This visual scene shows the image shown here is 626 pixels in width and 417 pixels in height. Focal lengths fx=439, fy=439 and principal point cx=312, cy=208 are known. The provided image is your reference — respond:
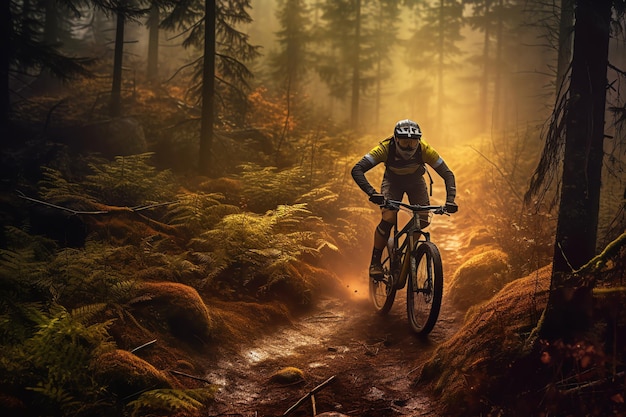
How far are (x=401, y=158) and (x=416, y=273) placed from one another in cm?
196

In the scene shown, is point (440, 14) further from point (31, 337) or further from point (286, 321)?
point (31, 337)

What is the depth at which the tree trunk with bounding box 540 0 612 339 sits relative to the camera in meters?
4.18

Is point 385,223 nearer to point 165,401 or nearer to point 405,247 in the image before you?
point 405,247

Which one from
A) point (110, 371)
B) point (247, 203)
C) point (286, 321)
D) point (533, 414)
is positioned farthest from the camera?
point (247, 203)

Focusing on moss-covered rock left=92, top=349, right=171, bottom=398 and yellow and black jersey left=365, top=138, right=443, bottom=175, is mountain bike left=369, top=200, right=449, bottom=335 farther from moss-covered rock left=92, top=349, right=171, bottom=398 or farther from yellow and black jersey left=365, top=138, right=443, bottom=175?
moss-covered rock left=92, top=349, right=171, bottom=398

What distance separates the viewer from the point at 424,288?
6555 millimetres

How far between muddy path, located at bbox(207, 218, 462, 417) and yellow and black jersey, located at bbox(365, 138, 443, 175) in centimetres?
265

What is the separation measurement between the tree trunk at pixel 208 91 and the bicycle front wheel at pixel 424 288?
9.04 metres

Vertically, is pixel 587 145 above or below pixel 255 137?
below

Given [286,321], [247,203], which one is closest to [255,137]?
[247,203]

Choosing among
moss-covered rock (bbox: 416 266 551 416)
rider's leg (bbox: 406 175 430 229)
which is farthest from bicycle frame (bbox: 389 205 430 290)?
moss-covered rock (bbox: 416 266 551 416)

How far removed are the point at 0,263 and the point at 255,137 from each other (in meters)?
12.6

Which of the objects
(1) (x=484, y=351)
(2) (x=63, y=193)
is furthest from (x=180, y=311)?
(2) (x=63, y=193)

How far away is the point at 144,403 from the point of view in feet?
13.4
